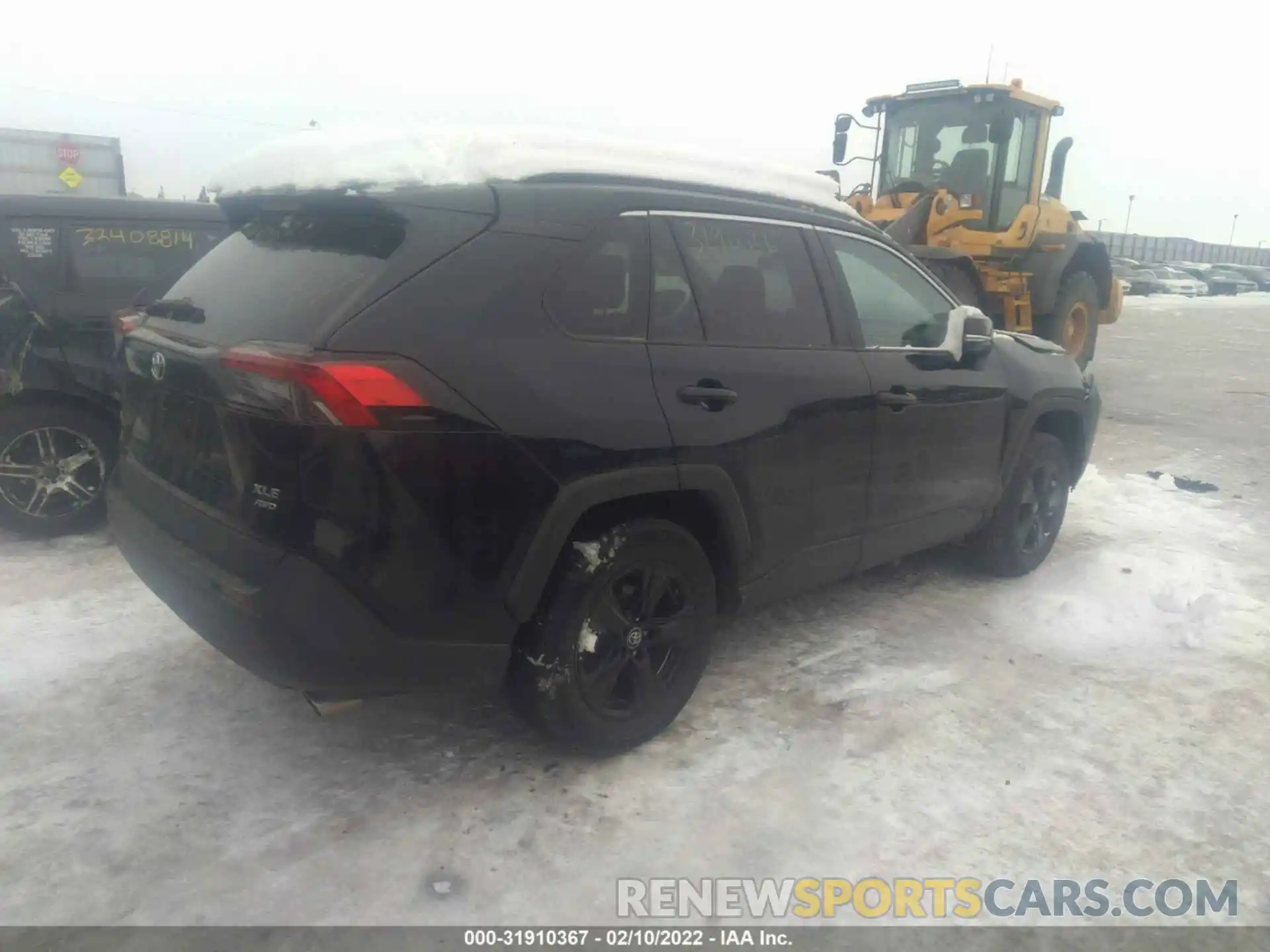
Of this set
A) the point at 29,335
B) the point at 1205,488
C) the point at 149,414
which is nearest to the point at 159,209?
the point at 29,335

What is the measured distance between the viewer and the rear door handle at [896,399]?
377 centimetres

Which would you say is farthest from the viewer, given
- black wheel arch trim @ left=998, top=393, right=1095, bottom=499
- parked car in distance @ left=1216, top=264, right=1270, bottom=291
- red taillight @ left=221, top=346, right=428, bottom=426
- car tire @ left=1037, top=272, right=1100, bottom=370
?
parked car in distance @ left=1216, top=264, right=1270, bottom=291

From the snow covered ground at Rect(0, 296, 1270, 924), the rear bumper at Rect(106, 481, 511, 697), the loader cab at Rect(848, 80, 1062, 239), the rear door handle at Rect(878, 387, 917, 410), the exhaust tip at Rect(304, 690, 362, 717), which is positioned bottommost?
the snow covered ground at Rect(0, 296, 1270, 924)

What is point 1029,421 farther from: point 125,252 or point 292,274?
point 125,252

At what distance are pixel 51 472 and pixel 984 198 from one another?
9.29 metres

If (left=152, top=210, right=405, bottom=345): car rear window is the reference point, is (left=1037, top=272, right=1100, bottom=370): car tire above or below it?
below

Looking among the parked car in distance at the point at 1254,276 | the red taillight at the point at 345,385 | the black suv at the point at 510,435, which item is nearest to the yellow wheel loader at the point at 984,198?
the black suv at the point at 510,435

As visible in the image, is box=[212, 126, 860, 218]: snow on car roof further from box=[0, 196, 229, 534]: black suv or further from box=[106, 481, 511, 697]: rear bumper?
box=[0, 196, 229, 534]: black suv

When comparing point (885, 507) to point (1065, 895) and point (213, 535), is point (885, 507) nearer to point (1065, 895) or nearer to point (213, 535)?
point (1065, 895)

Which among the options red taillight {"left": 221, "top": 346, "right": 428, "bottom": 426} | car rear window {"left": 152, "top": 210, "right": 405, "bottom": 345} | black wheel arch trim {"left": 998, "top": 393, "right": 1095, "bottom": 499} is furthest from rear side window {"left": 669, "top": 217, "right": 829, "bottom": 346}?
black wheel arch trim {"left": 998, "top": 393, "right": 1095, "bottom": 499}

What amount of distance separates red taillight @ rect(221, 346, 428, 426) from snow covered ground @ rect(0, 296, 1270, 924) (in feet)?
A: 4.07

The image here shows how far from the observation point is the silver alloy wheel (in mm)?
4891

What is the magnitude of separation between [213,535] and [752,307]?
1.91m

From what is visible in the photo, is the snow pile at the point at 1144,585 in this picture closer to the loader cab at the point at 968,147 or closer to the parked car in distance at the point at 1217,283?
the loader cab at the point at 968,147
